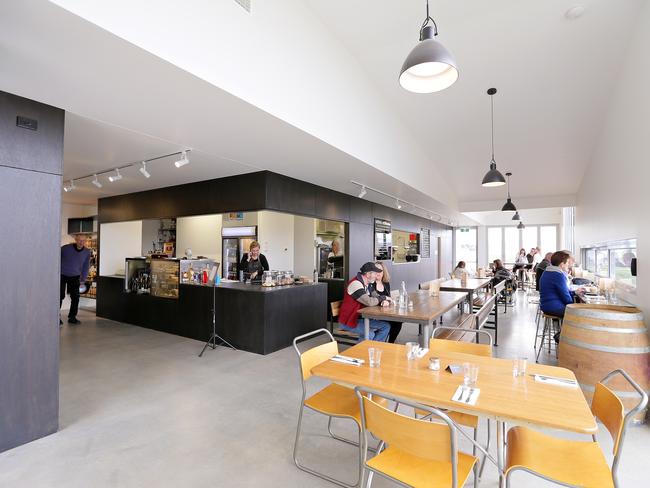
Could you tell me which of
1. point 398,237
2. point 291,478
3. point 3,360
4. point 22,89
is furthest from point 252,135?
point 398,237

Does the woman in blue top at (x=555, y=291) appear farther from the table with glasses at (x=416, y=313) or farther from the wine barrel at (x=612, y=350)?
the wine barrel at (x=612, y=350)

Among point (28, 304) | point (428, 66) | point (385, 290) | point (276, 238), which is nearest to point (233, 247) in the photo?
point (276, 238)

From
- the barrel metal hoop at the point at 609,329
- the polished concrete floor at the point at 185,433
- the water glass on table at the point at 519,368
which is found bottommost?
the polished concrete floor at the point at 185,433

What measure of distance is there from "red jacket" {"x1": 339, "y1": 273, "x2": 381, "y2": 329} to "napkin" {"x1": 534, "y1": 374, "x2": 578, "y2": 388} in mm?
2105

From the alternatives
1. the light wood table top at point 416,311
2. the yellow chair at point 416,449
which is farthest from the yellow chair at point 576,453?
the light wood table top at point 416,311

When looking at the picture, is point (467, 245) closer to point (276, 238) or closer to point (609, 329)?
point (276, 238)

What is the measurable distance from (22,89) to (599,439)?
16.2 feet

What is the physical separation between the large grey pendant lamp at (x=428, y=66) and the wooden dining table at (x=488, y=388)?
5.83 ft

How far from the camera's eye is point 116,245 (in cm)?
734

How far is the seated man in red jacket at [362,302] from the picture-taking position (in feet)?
13.0

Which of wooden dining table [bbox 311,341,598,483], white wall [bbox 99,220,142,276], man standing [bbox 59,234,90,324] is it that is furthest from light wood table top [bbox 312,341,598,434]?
white wall [bbox 99,220,142,276]

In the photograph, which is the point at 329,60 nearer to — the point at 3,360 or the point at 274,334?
the point at 274,334

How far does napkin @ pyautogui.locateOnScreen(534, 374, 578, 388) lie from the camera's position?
185 centimetres

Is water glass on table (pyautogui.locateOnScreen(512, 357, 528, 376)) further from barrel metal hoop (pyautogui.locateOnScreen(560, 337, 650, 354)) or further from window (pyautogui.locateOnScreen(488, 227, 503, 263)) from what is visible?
window (pyautogui.locateOnScreen(488, 227, 503, 263))
